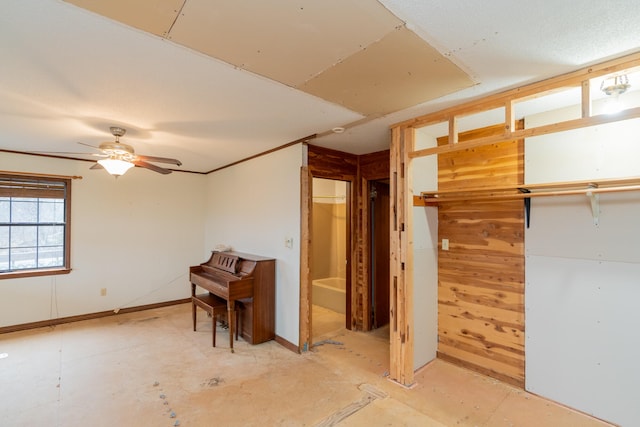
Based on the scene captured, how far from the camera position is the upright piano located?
10.9 ft

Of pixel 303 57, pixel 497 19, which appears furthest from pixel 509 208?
pixel 303 57

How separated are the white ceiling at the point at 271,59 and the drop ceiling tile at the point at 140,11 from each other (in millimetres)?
18

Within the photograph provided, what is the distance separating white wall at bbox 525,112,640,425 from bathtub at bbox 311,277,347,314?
2.66 metres

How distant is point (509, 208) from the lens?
2662mm

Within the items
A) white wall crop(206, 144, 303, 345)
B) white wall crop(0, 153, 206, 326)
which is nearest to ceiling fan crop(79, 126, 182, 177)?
white wall crop(206, 144, 303, 345)

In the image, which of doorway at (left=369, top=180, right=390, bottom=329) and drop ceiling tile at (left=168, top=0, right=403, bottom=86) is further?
doorway at (left=369, top=180, right=390, bottom=329)

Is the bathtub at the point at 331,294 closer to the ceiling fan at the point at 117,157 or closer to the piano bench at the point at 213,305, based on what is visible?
the piano bench at the point at 213,305

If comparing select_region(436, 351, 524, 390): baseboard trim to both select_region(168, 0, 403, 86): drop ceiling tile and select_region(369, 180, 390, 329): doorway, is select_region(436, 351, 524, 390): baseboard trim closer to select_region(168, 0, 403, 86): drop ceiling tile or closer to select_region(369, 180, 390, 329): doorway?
select_region(369, 180, 390, 329): doorway

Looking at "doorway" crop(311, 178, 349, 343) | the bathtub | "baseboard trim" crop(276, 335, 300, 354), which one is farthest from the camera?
"doorway" crop(311, 178, 349, 343)

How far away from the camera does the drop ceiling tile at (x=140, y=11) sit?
1.23 meters

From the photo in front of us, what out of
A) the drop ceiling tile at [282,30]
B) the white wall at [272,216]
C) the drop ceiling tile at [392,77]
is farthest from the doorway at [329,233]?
the drop ceiling tile at [282,30]

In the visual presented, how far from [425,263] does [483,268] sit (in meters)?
0.53

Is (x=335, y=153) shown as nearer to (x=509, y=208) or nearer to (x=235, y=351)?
(x=509, y=208)

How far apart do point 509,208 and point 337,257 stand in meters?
3.47
